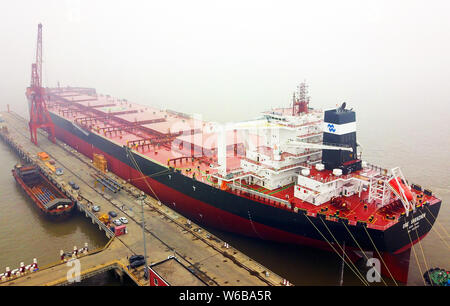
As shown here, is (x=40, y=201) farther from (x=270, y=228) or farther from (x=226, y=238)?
(x=270, y=228)

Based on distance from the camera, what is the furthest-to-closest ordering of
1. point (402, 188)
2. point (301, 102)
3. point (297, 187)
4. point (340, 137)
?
1. point (301, 102)
2. point (297, 187)
3. point (340, 137)
4. point (402, 188)

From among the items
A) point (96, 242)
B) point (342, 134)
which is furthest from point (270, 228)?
point (96, 242)

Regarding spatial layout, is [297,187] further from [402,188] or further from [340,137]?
[402,188]

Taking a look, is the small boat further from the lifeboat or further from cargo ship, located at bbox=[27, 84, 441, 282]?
the lifeboat

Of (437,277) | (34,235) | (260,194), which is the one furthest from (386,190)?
(34,235)

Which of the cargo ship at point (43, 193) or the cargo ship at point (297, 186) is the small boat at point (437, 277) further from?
the cargo ship at point (43, 193)

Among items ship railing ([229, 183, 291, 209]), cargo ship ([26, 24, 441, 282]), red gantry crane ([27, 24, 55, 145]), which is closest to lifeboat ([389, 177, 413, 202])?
cargo ship ([26, 24, 441, 282])
